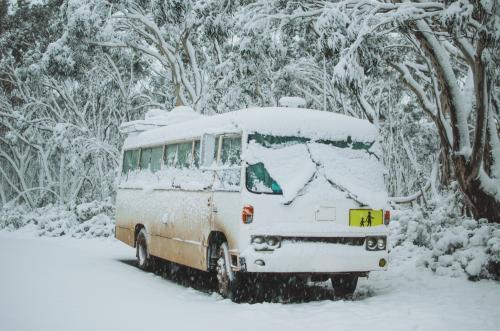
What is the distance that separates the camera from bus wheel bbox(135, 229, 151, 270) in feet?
43.1

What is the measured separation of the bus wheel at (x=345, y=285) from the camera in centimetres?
974

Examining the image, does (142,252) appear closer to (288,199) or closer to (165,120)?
(165,120)

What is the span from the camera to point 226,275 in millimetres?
9266

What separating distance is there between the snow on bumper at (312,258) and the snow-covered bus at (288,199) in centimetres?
1

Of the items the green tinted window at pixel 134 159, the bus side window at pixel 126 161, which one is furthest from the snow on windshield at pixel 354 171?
Answer: the bus side window at pixel 126 161

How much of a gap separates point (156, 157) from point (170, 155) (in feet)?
2.92

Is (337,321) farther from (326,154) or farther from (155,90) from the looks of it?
(155,90)

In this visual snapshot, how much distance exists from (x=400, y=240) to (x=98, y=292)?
6.56 meters

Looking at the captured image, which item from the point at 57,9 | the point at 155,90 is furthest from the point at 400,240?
the point at 155,90

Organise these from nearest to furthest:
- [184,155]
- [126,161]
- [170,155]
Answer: [184,155] → [170,155] → [126,161]

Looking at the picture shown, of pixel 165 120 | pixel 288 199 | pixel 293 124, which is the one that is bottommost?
pixel 288 199

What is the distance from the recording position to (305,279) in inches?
379

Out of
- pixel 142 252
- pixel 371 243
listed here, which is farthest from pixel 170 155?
pixel 371 243

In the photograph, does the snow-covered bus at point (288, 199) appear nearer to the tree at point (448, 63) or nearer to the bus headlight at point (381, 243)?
the bus headlight at point (381, 243)
